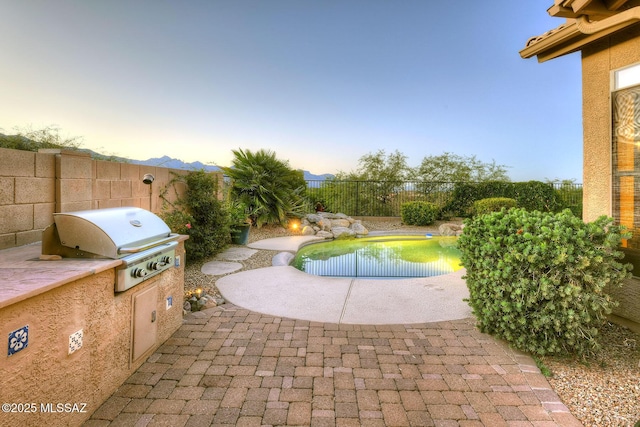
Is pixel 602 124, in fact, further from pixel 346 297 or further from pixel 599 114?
pixel 346 297

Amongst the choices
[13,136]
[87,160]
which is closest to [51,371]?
[87,160]

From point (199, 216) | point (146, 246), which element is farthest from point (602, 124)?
point (199, 216)

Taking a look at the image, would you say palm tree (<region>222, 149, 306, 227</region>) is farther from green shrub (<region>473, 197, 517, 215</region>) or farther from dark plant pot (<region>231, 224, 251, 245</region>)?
green shrub (<region>473, 197, 517, 215</region>)

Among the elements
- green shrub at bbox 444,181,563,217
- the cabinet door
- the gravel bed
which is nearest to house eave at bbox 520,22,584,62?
the gravel bed

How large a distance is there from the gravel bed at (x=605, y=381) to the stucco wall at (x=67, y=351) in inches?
110

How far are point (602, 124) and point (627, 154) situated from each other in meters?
0.39

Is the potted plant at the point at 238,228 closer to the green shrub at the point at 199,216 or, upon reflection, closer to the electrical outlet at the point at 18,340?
the green shrub at the point at 199,216

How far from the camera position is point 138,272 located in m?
2.13

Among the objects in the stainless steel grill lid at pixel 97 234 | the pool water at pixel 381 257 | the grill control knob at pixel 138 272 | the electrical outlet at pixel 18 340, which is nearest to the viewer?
the electrical outlet at pixel 18 340

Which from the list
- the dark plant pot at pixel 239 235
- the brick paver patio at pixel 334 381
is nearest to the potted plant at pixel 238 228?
the dark plant pot at pixel 239 235

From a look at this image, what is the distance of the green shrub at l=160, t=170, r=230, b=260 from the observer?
16.8ft

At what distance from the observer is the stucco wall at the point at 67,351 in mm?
1299

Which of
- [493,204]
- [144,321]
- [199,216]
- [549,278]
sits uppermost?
[493,204]

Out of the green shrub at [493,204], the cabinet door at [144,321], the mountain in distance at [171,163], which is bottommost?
the cabinet door at [144,321]
